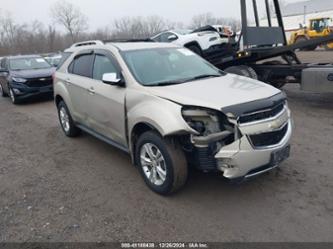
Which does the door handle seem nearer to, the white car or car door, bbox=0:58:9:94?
the white car

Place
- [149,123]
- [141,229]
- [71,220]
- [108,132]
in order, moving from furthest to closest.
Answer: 1. [108,132]
2. [149,123]
3. [71,220]
4. [141,229]

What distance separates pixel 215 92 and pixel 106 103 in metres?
1.62

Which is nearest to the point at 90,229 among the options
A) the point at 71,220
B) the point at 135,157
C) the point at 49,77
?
the point at 71,220

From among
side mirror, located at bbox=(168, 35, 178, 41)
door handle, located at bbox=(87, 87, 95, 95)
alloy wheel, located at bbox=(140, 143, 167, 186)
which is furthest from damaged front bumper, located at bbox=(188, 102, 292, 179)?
side mirror, located at bbox=(168, 35, 178, 41)

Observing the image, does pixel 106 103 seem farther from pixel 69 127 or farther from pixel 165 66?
pixel 69 127

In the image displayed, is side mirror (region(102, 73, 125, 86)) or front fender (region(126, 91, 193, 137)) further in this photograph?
side mirror (region(102, 73, 125, 86))

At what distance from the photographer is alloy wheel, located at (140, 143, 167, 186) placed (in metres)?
3.62

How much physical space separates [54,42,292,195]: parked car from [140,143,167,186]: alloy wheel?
1 centimetres

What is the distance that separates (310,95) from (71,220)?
7858 millimetres

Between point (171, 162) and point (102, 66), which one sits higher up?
point (102, 66)

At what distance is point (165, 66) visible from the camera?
4430mm

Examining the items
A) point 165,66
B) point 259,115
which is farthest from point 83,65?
point 259,115

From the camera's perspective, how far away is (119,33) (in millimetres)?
75125

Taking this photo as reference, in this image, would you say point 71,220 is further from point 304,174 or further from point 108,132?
point 304,174
